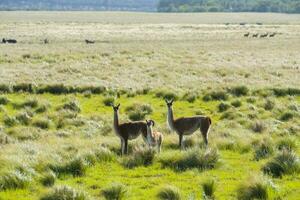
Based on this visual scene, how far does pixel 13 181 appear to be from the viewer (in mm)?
11672

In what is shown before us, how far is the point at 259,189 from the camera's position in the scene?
35.6ft

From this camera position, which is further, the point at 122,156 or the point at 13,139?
the point at 13,139

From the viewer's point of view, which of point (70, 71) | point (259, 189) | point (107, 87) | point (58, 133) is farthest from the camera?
point (70, 71)

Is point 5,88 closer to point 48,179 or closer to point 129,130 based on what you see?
point 129,130

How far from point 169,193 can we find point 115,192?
1.03 metres

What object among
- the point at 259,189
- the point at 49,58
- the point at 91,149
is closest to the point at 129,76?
the point at 49,58

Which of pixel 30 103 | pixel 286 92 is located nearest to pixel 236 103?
pixel 286 92

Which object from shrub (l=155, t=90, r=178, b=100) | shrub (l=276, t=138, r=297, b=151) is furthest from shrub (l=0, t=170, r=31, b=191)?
shrub (l=155, t=90, r=178, b=100)

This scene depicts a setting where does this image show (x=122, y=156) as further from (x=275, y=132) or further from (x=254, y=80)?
(x=254, y=80)

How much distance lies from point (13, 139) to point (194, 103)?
10.1 metres

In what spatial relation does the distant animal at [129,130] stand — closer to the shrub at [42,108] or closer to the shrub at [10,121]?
the shrub at [10,121]

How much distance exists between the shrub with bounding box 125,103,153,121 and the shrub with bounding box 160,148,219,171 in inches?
304

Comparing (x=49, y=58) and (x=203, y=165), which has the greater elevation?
(x=203, y=165)

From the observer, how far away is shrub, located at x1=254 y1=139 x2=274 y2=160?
14.5 metres
